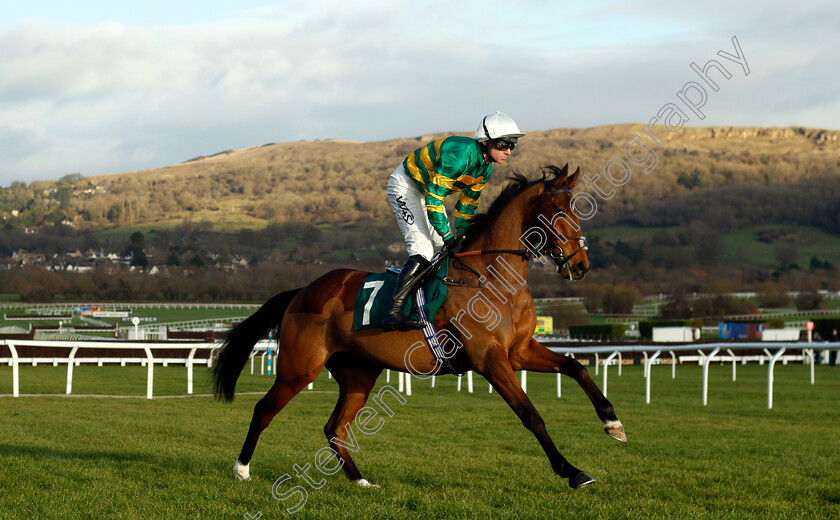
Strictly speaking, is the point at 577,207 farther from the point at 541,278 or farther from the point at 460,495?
the point at 541,278

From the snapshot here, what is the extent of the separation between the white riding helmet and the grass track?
7.26ft

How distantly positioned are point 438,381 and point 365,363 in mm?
13622

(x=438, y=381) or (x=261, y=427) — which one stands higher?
(x=261, y=427)

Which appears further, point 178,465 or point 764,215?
point 764,215

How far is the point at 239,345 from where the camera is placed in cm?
631

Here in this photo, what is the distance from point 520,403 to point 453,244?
119cm

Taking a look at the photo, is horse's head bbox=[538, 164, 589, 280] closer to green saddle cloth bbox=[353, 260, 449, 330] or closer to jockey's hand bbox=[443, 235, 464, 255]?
jockey's hand bbox=[443, 235, 464, 255]

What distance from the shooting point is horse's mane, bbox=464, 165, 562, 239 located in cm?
538

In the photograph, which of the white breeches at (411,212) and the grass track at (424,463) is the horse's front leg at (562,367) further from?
the white breeches at (411,212)

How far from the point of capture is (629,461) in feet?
21.5

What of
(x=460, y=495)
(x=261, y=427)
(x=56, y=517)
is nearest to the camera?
(x=56, y=517)

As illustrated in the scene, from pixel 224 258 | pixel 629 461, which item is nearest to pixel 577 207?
pixel 629 461

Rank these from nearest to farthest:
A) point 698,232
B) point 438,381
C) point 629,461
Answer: point 629,461 → point 438,381 → point 698,232

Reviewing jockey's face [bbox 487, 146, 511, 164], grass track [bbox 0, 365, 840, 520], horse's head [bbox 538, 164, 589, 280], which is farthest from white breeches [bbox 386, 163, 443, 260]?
grass track [bbox 0, 365, 840, 520]
